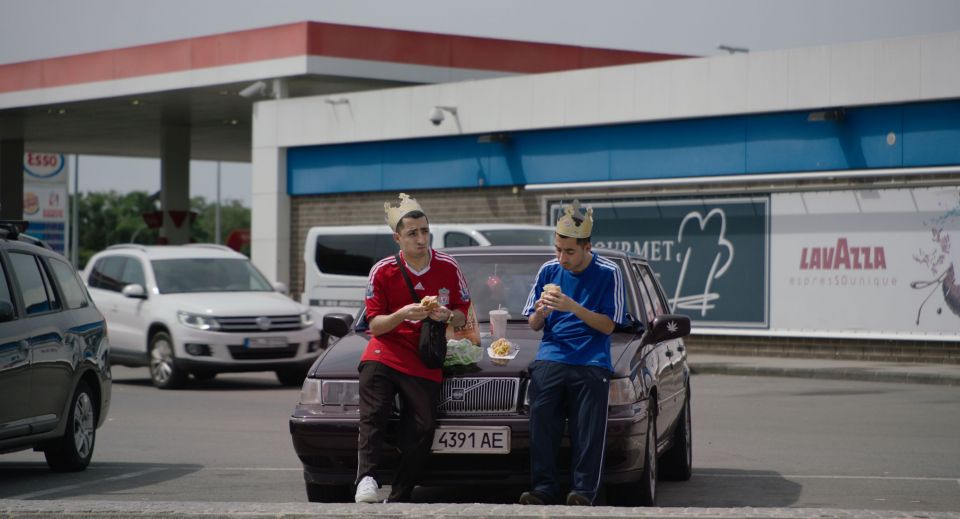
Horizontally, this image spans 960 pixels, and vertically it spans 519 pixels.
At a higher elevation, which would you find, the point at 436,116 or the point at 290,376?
the point at 436,116

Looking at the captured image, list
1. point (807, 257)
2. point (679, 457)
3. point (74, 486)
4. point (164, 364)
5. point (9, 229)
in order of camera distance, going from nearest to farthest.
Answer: point (74, 486) < point (679, 457) < point (9, 229) < point (164, 364) < point (807, 257)

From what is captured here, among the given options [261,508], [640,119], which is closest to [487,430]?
[261,508]

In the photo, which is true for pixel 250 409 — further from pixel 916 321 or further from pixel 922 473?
pixel 916 321

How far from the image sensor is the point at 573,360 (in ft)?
24.3

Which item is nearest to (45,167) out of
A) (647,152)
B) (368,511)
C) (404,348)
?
(647,152)

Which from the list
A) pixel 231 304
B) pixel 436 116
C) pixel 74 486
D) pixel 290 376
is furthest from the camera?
pixel 436 116

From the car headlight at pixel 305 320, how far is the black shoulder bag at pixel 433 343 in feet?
37.1

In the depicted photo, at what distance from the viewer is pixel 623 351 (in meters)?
8.06

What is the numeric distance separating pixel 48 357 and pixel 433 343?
12.3 feet

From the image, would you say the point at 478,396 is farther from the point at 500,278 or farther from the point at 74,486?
the point at 74,486

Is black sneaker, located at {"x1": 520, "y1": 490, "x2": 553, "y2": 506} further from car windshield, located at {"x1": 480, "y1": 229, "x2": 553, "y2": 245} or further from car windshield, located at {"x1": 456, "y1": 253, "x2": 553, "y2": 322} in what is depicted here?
car windshield, located at {"x1": 480, "y1": 229, "x2": 553, "y2": 245}

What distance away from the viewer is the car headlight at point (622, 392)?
25.0ft

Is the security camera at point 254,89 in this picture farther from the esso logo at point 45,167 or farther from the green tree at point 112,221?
the green tree at point 112,221

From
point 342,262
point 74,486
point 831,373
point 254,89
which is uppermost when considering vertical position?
point 254,89
